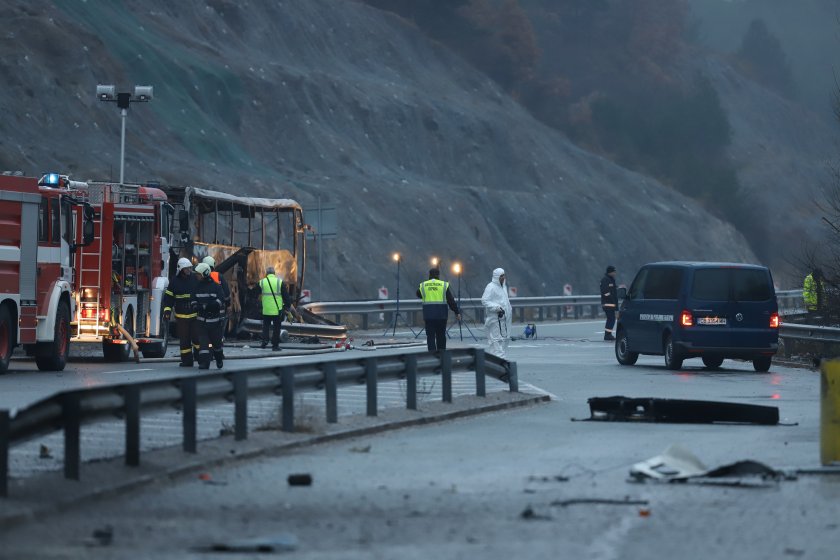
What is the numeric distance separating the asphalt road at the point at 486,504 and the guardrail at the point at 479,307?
25393 mm

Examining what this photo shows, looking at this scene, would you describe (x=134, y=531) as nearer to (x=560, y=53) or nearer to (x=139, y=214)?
(x=139, y=214)

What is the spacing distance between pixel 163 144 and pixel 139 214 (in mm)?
29366

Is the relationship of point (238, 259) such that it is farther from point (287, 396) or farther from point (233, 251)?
point (287, 396)

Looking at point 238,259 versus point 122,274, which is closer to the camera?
Result: point 122,274

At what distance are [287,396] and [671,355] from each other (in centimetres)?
1488

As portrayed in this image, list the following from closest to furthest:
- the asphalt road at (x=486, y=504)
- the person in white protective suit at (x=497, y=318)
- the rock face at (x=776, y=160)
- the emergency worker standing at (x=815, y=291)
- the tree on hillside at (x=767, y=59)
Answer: the asphalt road at (x=486, y=504)
the person in white protective suit at (x=497, y=318)
the emergency worker standing at (x=815, y=291)
the rock face at (x=776, y=160)
the tree on hillside at (x=767, y=59)

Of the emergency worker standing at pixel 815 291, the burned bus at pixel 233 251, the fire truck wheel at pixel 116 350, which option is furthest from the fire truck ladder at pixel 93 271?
the emergency worker standing at pixel 815 291

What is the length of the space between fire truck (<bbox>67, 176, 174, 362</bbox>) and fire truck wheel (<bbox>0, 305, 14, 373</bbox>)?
3600mm

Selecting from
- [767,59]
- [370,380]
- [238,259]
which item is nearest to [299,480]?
[370,380]

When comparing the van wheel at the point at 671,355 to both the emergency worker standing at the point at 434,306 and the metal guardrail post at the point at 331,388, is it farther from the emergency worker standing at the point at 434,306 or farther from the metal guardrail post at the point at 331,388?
the metal guardrail post at the point at 331,388

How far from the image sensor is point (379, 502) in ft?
37.4

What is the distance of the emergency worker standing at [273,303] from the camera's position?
113 ft

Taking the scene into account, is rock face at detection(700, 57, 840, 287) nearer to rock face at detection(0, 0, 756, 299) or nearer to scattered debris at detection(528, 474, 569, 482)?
rock face at detection(0, 0, 756, 299)

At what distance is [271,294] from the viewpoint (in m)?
34.3
